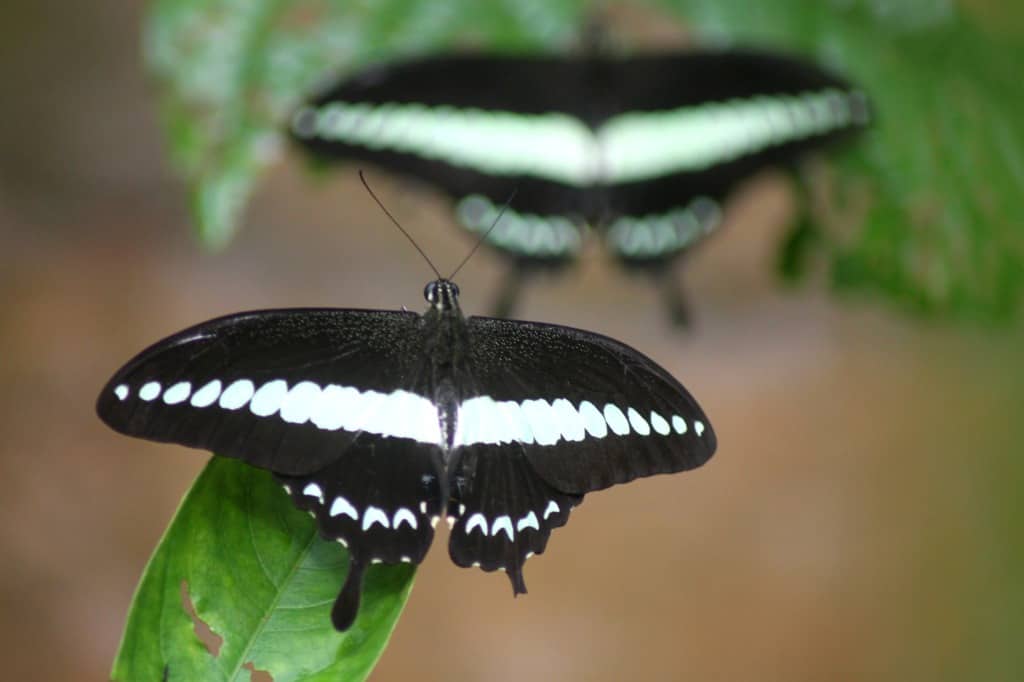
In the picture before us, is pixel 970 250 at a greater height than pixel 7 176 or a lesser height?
greater

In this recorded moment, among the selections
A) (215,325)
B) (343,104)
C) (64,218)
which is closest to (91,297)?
(64,218)

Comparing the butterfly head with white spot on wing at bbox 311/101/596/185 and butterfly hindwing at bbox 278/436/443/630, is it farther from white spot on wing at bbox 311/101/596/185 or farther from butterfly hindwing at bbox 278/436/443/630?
white spot on wing at bbox 311/101/596/185

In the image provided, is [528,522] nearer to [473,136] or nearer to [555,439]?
[555,439]

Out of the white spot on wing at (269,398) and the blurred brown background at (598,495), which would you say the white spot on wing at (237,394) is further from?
the blurred brown background at (598,495)

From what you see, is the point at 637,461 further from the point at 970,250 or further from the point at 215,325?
the point at 970,250

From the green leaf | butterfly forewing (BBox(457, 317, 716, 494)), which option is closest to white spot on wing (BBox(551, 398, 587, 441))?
butterfly forewing (BBox(457, 317, 716, 494))

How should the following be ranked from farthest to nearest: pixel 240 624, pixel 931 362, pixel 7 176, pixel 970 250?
pixel 931 362
pixel 7 176
pixel 970 250
pixel 240 624

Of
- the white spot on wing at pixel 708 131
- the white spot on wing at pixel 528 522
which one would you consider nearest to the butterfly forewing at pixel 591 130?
the white spot on wing at pixel 708 131

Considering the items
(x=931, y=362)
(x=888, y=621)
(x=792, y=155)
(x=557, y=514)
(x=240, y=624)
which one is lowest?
(x=240, y=624)

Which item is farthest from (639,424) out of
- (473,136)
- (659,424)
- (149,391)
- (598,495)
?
(598,495)
